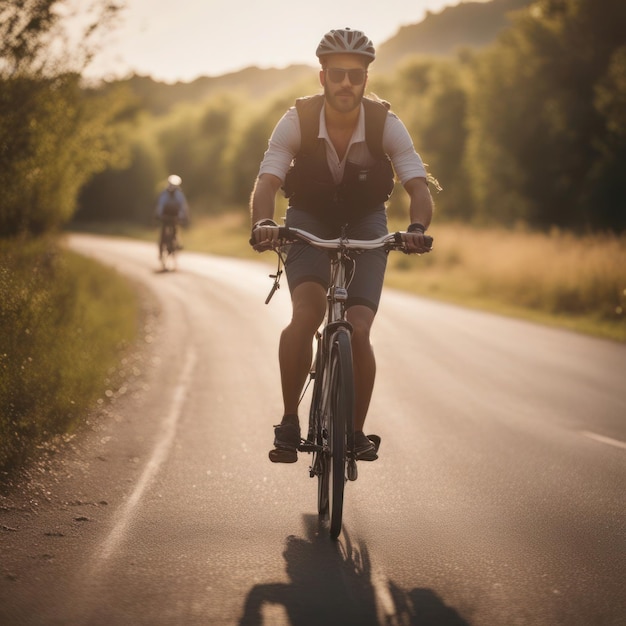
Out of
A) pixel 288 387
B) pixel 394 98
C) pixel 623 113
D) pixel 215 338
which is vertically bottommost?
pixel 215 338

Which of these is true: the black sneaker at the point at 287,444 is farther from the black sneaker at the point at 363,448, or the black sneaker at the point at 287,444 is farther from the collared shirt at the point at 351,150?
the collared shirt at the point at 351,150

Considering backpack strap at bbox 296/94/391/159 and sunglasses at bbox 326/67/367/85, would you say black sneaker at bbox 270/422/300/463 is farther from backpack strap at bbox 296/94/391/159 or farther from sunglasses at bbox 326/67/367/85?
sunglasses at bbox 326/67/367/85

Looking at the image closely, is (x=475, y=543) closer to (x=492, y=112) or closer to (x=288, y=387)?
(x=288, y=387)

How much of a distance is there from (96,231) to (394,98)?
23.6m

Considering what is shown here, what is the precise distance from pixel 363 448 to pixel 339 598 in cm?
113

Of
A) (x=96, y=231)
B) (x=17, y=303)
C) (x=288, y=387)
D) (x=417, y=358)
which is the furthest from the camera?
(x=96, y=231)

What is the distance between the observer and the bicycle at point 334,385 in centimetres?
488

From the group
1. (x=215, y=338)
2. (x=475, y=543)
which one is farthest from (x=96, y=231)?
(x=475, y=543)

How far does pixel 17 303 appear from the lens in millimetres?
8562

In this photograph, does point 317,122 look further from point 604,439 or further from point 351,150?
point 604,439

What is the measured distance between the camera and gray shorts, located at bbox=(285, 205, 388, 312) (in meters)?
5.52

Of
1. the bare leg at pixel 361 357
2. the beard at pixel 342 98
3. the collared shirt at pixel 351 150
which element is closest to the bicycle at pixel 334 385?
the bare leg at pixel 361 357

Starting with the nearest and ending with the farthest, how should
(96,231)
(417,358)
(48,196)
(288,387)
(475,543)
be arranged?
1. (475,543)
2. (288,387)
3. (417,358)
4. (48,196)
5. (96,231)

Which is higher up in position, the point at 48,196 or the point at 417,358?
the point at 48,196
